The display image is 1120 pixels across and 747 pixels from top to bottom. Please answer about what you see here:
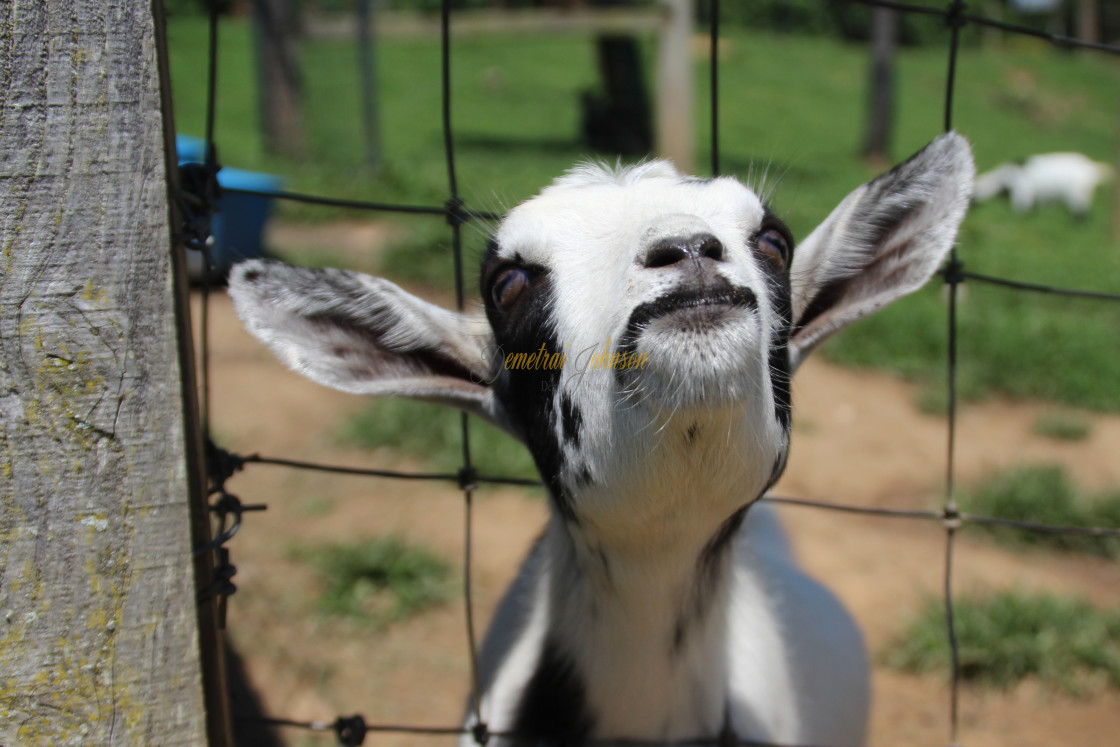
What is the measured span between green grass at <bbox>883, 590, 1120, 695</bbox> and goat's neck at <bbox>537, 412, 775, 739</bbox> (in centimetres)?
177

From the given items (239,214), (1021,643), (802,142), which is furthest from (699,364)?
(802,142)

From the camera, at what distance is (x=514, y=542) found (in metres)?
4.20

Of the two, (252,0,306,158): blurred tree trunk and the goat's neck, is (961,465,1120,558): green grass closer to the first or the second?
the goat's neck

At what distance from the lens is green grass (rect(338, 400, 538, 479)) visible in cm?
465

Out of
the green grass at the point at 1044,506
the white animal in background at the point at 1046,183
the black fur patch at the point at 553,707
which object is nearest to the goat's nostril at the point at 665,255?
the black fur patch at the point at 553,707

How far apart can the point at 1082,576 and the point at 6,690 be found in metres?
4.03

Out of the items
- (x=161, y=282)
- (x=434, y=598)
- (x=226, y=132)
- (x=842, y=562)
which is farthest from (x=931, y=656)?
(x=226, y=132)

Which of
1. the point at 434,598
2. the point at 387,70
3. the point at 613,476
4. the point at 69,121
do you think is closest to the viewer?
the point at 69,121

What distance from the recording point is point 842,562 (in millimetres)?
4156

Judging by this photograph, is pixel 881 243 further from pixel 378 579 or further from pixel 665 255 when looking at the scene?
pixel 378 579

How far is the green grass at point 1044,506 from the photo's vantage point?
4.19m

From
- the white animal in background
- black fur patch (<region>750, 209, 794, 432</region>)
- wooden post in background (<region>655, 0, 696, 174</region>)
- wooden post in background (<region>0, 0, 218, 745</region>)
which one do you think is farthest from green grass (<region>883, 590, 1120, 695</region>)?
the white animal in background

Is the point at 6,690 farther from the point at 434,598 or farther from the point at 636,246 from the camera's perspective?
the point at 434,598

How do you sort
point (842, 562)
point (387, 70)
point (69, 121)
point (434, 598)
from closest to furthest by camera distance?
point (69, 121) < point (434, 598) < point (842, 562) < point (387, 70)
